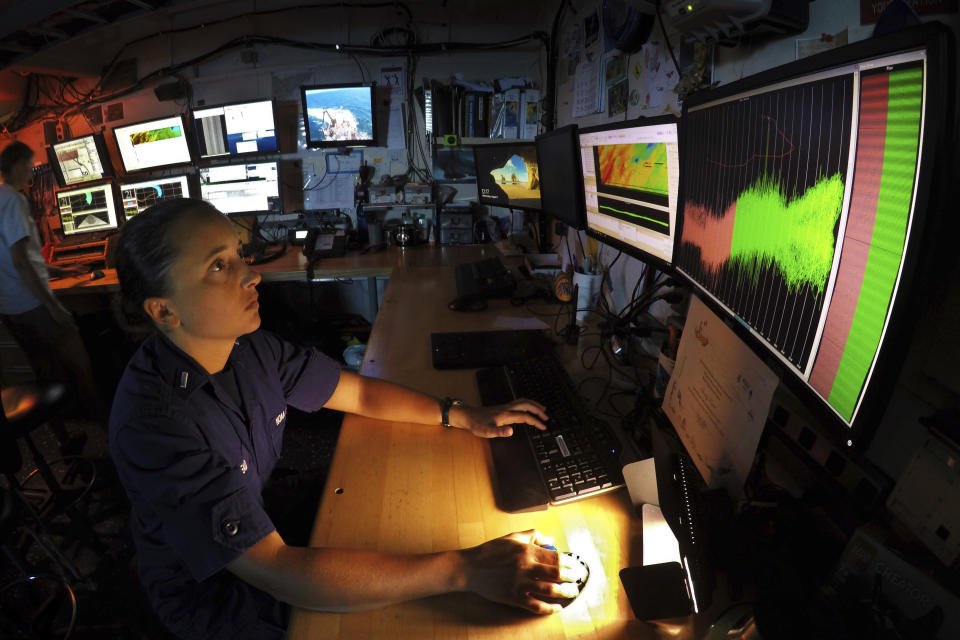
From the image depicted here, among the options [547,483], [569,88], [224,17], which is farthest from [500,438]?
[224,17]

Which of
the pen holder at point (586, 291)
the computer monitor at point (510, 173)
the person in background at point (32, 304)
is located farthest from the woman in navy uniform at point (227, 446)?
the person in background at point (32, 304)

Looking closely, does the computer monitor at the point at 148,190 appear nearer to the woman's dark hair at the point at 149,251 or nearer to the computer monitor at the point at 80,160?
the computer monitor at the point at 80,160

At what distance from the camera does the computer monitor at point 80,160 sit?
9.65 ft

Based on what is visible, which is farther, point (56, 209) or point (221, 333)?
point (56, 209)

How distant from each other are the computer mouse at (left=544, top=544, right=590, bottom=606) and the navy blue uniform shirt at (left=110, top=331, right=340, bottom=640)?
0.44m

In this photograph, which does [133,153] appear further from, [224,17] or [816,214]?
[816,214]

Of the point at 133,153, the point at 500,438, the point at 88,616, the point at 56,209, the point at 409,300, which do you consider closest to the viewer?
the point at 500,438

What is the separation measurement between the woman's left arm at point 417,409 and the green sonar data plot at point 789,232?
49 cm

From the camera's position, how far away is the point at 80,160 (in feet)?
9.87

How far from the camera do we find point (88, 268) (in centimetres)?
269

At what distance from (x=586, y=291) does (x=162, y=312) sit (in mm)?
1223

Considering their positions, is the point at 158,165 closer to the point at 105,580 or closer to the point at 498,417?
the point at 105,580

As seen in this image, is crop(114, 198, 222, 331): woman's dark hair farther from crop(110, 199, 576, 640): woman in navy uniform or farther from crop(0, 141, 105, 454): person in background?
crop(0, 141, 105, 454): person in background

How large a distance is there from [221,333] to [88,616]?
135 cm
